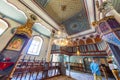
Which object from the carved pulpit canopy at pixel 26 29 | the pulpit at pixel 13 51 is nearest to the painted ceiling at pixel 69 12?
the carved pulpit canopy at pixel 26 29

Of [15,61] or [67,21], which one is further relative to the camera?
[67,21]

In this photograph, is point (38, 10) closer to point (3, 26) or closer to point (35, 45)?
point (3, 26)

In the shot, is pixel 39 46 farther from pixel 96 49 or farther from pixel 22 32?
pixel 96 49

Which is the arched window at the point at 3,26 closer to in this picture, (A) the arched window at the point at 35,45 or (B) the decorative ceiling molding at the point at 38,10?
(B) the decorative ceiling molding at the point at 38,10

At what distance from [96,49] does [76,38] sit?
288 centimetres

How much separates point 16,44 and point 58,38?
4048 mm

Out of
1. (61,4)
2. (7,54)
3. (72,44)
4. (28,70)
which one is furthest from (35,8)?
(72,44)

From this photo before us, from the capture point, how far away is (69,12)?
6.74m

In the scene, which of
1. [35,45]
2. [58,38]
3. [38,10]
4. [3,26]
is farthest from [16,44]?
[35,45]

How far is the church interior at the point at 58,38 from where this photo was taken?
8.06 ft

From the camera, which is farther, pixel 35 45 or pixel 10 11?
pixel 35 45

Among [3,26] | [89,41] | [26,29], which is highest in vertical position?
[89,41]

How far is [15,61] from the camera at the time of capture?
10.4ft

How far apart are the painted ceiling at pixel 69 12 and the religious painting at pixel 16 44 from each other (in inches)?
110
